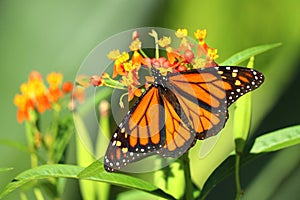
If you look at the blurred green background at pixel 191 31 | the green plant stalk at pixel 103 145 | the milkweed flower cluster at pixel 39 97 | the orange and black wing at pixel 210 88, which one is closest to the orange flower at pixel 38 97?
the milkweed flower cluster at pixel 39 97

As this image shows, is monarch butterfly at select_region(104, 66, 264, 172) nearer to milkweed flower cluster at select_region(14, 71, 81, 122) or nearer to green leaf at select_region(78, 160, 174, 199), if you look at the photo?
green leaf at select_region(78, 160, 174, 199)

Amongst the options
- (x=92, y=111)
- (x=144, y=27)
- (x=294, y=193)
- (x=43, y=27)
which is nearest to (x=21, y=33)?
(x=43, y=27)

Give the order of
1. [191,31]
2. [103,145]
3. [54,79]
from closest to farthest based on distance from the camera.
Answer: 1. [103,145]
2. [54,79]
3. [191,31]

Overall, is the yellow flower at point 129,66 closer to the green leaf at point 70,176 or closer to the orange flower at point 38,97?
the green leaf at point 70,176

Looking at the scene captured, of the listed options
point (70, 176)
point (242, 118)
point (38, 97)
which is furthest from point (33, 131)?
point (242, 118)

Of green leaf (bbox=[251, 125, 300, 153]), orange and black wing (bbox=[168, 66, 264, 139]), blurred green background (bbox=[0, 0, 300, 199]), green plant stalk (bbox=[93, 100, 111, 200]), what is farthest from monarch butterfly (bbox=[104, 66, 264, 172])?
blurred green background (bbox=[0, 0, 300, 199])

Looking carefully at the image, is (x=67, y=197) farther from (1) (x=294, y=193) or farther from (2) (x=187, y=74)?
(2) (x=187, y=74)

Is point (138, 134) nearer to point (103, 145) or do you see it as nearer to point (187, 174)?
point (187, 174)
